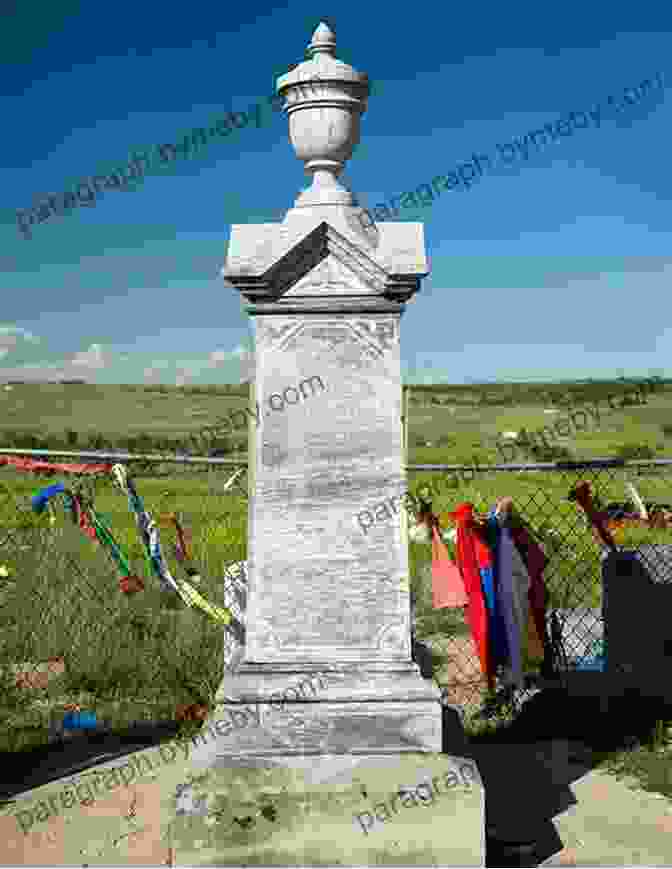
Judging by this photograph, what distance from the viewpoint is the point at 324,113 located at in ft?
12.9

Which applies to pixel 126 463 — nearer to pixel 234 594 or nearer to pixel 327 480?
pixel 234 594

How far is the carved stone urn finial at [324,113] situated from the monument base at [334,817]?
244cm

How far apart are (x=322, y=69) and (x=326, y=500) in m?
1.84

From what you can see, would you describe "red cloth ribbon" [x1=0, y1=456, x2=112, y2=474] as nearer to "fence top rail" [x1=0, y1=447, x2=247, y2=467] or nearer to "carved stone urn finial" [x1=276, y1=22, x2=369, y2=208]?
"fence top rail" [x1=0, y1=447, x2=247, y2=467]

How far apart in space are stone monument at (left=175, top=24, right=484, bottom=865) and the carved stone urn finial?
15 millimetres

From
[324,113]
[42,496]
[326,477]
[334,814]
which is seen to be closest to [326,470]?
[326,477]

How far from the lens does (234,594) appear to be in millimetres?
5395

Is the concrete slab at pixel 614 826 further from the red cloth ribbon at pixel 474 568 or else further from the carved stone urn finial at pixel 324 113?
the carved stone urn finial at pixel 324 113

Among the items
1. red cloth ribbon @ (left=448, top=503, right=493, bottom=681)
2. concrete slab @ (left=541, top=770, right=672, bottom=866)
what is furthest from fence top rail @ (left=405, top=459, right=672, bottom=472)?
concrete slab @ (left=541, top=770, right=672, bottom=866)

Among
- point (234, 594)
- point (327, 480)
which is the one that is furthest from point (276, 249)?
point (234, 594)

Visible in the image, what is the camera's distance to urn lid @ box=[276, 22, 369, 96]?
12.7 ft

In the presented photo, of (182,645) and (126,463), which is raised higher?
(126,463)

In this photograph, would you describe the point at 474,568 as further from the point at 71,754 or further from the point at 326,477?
the point at 71,754

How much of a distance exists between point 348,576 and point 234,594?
1712 mm
